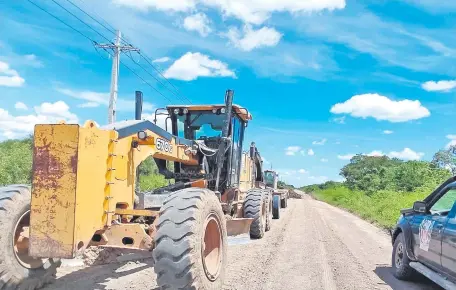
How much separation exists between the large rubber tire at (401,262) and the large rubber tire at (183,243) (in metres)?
3.72

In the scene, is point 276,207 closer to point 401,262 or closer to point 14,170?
point 14,170

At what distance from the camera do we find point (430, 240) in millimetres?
6641

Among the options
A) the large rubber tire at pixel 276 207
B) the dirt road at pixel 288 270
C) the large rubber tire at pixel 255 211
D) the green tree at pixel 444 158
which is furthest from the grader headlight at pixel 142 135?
the green tree at pixel 444 158

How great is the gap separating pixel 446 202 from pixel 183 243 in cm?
562

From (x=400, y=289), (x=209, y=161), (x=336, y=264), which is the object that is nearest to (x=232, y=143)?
(x=209, y=161)

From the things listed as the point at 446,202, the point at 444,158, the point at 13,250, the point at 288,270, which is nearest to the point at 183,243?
the point at 13,250

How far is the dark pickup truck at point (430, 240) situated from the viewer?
5973 millimetres

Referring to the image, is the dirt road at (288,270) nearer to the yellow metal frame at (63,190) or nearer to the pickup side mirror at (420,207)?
the pickup side mirror at (420,207)

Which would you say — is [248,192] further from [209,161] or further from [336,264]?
[336,264]

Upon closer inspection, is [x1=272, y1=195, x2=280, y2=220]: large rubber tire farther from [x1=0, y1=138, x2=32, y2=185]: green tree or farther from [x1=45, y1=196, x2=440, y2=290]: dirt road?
[x1=0, y1=138, x2=32, y2=185]: green tree

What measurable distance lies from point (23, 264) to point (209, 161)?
16.9 ft

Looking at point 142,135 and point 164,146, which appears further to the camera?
point 164,146

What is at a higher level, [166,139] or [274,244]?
[166,139]

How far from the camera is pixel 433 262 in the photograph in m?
6.50
